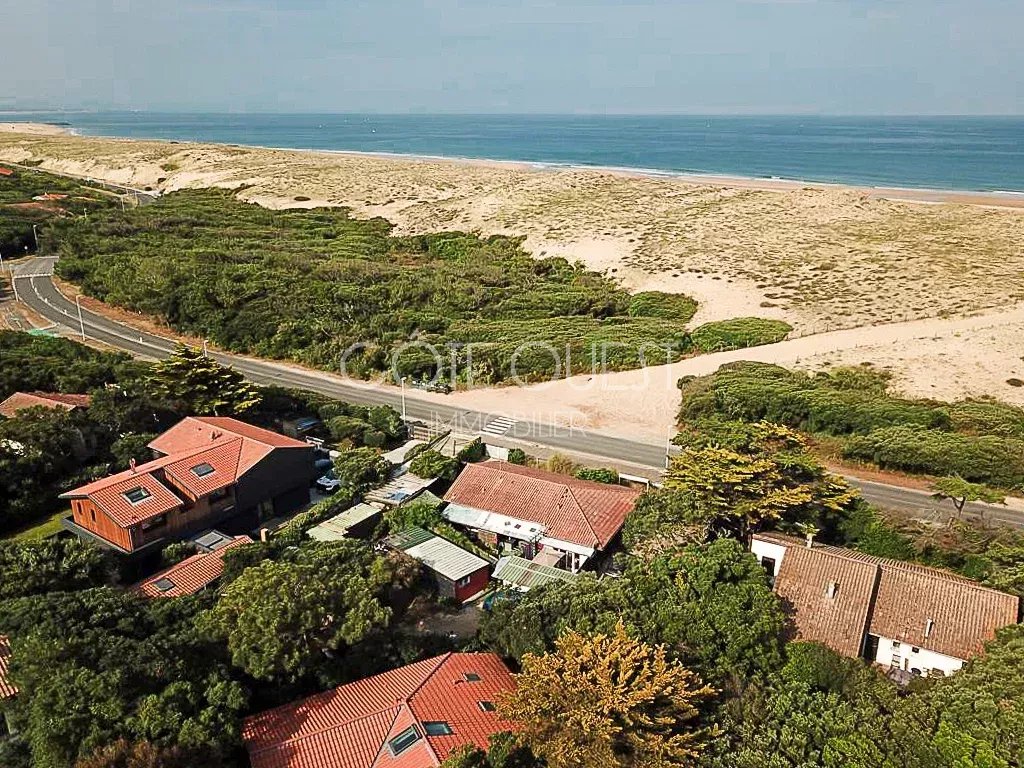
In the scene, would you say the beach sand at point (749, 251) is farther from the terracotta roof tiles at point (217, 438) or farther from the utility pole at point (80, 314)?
the utility pole at point (80, 314)

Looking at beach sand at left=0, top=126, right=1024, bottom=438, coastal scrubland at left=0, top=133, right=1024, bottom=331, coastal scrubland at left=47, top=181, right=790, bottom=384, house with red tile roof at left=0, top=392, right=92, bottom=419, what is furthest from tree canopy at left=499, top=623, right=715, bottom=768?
coastal scrubland at left=0, top=133, right=1024, bottom=331

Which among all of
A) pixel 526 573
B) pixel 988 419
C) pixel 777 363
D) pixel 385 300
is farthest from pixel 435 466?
pixel 385 300

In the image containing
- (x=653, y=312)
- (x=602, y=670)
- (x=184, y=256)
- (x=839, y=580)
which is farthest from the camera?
(x=184, y=256)

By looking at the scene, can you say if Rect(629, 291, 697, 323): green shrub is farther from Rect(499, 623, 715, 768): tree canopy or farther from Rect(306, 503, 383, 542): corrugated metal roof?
Rect(499, 623, 715, 768): tree canopy

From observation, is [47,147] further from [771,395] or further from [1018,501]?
[1018,501]

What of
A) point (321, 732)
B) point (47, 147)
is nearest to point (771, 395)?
point (321, 732)

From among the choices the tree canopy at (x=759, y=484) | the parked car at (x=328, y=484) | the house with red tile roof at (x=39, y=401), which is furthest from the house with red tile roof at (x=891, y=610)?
the house with red tile roof at (x=39, y=401)
